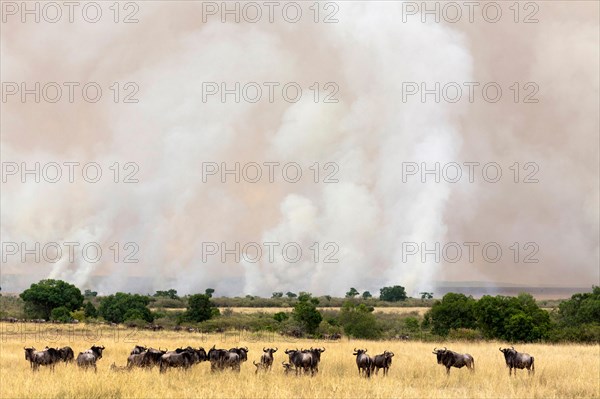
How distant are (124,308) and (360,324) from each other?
40.3 m

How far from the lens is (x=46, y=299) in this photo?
78.2 meters

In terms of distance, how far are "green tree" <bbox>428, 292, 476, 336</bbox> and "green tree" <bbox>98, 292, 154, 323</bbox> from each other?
38761mm

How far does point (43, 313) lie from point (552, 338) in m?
65.6

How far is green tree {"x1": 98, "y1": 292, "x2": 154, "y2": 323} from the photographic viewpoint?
247ft

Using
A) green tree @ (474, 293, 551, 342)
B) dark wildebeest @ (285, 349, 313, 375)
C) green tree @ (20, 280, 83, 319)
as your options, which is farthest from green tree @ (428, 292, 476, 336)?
green tree @ (20, 280, 83, 319)

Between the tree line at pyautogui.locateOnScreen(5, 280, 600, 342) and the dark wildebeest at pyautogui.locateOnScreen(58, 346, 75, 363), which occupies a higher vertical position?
the dark wildebeest at pyautogui.locateOnScreen(58, 346, 75, 363)

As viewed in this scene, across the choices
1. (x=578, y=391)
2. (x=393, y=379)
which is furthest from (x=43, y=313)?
(x=578, y=391)

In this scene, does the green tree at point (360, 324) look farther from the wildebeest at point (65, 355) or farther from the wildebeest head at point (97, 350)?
the wildebeest at point (65, 355)

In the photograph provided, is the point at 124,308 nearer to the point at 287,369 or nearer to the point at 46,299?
the point at 46,299

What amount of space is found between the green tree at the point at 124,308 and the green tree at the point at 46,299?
4.11 meters

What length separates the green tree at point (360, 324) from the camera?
5162 centimetres

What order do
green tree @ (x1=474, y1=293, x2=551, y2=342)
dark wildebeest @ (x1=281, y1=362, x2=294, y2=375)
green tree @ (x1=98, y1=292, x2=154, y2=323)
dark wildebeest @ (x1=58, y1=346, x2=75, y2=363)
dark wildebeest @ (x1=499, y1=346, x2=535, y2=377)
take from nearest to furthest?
dark wildebeest @ (x1=281, y1=362, x2=294, y2=375) → dark wildebeest @ (x1=499, y1=346, x2=535, y2=377) → dark wildebeest @ (x1=58, y1=346, x2=75, y2=363) → green tree @ (x1=474, y1=293, x2=551, y2=342) → green tree @ (x1=98, y1=292, x2=154, y2=323)

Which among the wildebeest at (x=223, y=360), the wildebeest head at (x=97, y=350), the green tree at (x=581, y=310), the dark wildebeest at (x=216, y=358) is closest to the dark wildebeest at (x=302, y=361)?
the wildebeest at (x=223, y=360)

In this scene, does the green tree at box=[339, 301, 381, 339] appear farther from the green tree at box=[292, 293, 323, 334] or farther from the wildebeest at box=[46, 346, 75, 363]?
the wildebeest at box=[46, 346, 75, 363]
